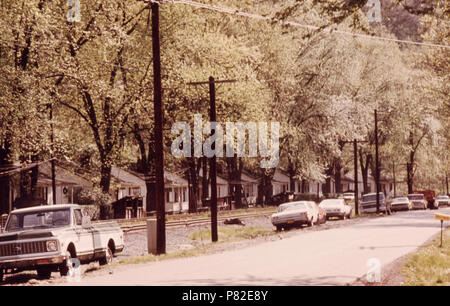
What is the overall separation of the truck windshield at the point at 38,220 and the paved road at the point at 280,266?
2.88 metres

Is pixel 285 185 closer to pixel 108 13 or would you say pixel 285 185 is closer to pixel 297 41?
pixel 297 41

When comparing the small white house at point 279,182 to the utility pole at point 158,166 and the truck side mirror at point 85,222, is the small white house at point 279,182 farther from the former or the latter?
the truck side mirror at point 85,222

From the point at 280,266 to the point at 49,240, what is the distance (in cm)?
610

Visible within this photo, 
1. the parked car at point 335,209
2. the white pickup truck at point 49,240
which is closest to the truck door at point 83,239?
the white pickup truck at point 49,240

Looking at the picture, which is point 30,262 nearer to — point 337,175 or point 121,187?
point 121,187

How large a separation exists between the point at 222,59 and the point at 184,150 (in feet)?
24.8

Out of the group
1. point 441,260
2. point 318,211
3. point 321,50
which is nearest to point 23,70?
point 318,211

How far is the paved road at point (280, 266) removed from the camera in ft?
47.2
